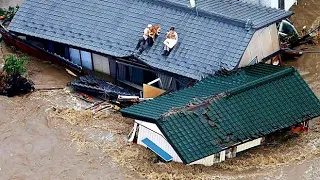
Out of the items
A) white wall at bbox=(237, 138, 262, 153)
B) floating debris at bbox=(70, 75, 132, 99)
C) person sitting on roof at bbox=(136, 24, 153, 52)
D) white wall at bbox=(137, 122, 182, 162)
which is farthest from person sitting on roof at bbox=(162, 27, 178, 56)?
white wall at bbox=(237, 138, 262, 153)

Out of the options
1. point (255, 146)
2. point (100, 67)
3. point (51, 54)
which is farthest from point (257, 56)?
point (51, 54)

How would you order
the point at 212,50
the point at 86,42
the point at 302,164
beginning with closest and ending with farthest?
the point at 302,164, the point at 212,50, the point at 86,42

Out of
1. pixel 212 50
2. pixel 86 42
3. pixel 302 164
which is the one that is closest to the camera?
pixel 302 164

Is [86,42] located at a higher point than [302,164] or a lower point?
higher

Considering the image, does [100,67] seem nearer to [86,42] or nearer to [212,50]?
[86,42]

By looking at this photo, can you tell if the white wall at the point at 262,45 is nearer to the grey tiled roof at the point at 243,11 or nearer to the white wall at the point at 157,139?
the grey tiled roof at the point at 243,11

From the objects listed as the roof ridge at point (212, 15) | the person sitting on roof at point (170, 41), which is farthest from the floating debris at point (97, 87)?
the roof ridge at point (212, 15)

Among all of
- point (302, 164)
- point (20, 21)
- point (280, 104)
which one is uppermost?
point (20, 21)
